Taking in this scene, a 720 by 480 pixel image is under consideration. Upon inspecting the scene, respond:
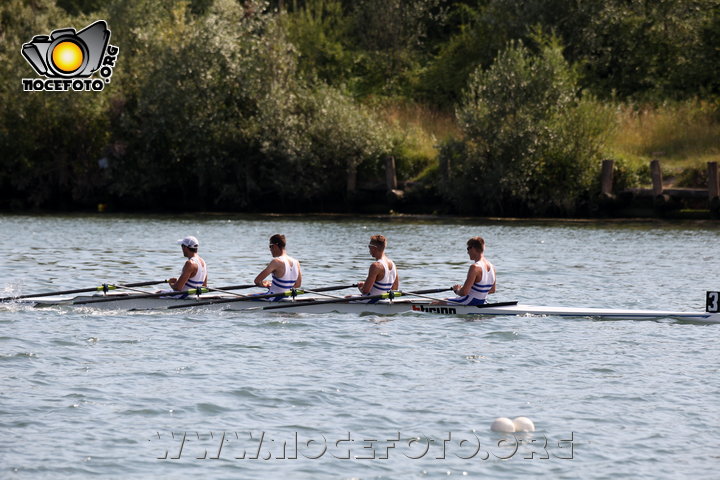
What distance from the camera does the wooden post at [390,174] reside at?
2079 inches

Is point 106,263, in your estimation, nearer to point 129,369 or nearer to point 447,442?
point 129,369

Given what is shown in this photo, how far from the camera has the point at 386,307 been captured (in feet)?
66.7

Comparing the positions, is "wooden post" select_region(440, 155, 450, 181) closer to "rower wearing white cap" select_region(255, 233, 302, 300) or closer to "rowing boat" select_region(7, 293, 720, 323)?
"rowing boat" select_region(7, 293, 720, 323)

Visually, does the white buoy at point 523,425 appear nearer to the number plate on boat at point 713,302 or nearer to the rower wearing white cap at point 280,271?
the number plate on boat at point 713,302

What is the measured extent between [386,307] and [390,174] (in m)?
33.1

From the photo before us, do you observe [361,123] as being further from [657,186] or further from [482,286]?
[482,286]

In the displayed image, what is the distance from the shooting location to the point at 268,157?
54562 millimetres

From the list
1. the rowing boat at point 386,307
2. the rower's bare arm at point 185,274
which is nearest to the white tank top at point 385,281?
the rowing boat at point 386,307

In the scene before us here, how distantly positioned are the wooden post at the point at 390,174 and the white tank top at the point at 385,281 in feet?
108

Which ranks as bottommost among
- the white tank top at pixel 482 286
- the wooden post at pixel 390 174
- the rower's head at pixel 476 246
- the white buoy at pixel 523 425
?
the white buoy at pixel 523 425

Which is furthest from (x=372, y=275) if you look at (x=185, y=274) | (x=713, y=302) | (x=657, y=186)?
(x=657, y=186)

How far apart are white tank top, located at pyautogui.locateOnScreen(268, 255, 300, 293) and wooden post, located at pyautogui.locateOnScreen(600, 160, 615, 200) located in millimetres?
29755

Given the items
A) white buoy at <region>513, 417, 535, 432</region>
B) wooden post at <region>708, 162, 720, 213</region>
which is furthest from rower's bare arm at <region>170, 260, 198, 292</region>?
wooden post at <region>708, 162, 720, 213</region>

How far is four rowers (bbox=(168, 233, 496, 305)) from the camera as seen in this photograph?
64.4 ft
